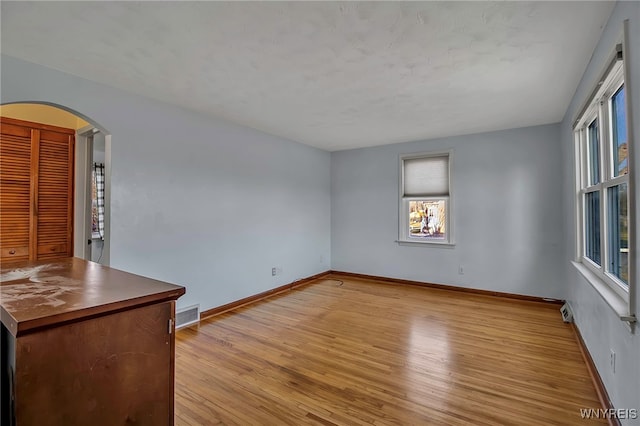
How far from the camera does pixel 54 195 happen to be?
347 centimetres

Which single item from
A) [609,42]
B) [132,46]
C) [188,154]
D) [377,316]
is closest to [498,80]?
[609,42]

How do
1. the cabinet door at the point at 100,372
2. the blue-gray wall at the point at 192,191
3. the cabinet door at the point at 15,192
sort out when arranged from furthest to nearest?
the cabinet door at the point at 15,192 → the blue-gray wall at the point at 192,191 → the cabinet door at the point at 100,372

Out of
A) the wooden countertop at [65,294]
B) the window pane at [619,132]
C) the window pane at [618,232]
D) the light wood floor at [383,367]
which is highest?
the window pane at [619,132]

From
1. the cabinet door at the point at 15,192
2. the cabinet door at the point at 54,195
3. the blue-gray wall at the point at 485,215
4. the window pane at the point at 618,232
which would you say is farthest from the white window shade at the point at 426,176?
the cabinet door at the point at 15,192

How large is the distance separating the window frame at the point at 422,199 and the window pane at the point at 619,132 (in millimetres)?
2684

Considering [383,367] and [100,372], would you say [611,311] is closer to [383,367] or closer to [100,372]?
[383,367]

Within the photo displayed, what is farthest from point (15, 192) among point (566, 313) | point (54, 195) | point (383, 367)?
point (566, 313)

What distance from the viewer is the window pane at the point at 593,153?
2601 mm

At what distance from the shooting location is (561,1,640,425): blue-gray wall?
1435 millimetres

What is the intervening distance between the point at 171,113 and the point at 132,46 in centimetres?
119

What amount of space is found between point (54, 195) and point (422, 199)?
16.9ft

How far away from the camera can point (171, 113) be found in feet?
10.6

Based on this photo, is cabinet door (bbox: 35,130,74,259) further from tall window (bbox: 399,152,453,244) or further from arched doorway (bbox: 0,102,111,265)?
tall window (bbox: 399,152,453,244)

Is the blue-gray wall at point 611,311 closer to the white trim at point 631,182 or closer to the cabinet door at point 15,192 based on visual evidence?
the white trim at point 631,182
